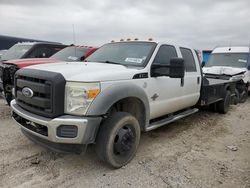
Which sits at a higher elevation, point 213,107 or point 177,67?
point 177,67

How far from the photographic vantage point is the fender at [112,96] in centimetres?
279

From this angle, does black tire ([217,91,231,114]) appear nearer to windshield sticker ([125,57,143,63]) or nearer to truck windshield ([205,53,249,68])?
truck windshield ([205,53,249,68])

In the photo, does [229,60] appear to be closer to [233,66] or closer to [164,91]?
[233,66]

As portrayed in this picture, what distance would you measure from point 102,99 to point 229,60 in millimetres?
8259

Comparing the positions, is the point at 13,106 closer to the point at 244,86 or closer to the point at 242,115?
the point at 242,115

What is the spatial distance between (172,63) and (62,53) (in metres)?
4.59

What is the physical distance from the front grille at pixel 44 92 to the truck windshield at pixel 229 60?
27.4ft

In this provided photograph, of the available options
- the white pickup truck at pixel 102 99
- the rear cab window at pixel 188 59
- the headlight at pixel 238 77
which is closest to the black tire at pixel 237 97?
the headlight at pixel 238 77

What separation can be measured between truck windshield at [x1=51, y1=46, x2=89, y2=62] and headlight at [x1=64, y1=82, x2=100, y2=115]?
4.03 m

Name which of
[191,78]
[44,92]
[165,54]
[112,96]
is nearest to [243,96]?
[191,78]

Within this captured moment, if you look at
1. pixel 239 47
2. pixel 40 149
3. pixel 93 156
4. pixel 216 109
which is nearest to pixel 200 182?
pixel 93 156

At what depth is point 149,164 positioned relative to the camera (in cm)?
346

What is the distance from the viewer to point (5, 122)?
5090mm

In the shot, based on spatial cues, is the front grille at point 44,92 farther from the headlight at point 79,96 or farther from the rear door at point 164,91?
the rear door at point 164,91
